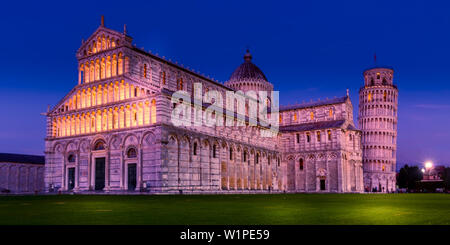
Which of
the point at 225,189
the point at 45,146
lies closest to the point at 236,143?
the point at 225,189

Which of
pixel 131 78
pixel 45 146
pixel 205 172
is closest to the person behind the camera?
pixel 131 78

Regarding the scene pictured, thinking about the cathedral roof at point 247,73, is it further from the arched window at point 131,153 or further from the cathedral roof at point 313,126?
the arched window at point 131,153

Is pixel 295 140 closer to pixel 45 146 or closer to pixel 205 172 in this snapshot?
pixel 205 172

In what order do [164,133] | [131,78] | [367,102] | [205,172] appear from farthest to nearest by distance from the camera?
[367,102]
[205,172]
[131,78]
[164,133]

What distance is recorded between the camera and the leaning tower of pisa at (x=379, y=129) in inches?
3637

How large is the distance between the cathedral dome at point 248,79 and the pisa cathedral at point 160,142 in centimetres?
615

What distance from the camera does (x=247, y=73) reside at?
259 ft

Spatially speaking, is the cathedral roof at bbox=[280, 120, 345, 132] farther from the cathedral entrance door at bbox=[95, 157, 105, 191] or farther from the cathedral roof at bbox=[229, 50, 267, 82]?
the cathedral entrance door at bbox=[95, 157, 105, 191]

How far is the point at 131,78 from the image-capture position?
156 ft

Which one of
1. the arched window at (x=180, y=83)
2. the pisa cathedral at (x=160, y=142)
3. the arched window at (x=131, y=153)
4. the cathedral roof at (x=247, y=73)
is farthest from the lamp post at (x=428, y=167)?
the arched window at (x=131, y=153)

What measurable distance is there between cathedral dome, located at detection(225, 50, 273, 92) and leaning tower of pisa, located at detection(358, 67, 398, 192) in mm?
26030

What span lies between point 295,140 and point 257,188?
13806mm

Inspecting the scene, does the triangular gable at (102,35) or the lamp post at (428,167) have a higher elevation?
the triangular gable at (102,35)

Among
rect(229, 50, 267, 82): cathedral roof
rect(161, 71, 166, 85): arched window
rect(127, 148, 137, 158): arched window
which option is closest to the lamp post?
rect(229, 50, 267, 82): cathedral roof
